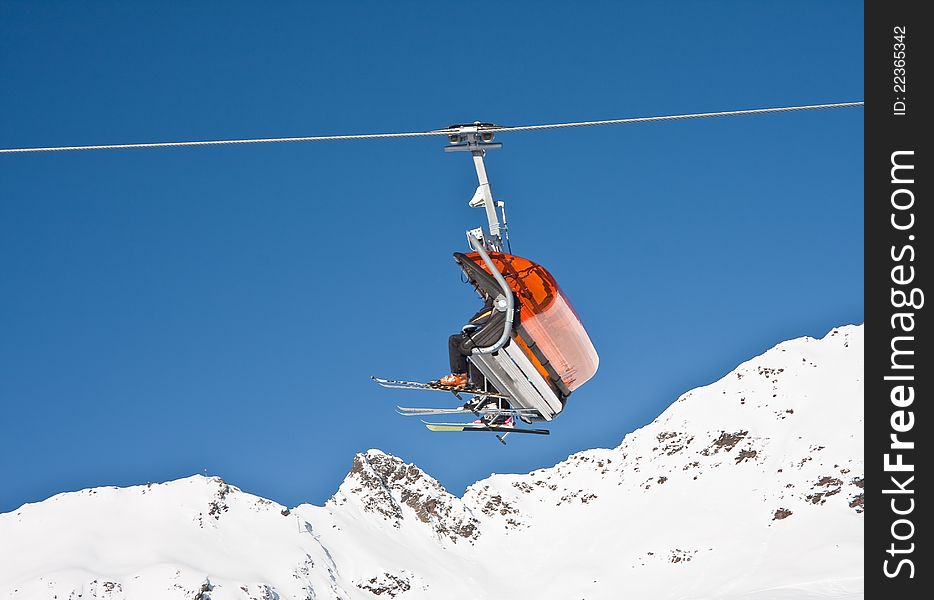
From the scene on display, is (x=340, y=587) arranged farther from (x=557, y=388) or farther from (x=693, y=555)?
(x=557, y=388)

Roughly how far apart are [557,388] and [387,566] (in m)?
179

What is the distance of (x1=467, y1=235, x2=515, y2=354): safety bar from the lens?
19.8 m

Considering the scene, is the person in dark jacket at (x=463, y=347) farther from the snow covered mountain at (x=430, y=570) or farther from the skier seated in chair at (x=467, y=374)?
the snow covered mountain at (x=430, y=570)

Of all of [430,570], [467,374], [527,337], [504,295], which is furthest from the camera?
[430,570]

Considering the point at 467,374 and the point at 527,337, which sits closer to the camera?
the point at 527,337

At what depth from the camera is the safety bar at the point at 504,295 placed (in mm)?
19797

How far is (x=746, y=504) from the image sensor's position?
601 ft

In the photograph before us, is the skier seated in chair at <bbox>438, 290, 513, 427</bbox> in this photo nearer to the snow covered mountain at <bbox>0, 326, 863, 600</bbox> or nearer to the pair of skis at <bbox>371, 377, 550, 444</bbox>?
the pair of skis at <bbox>371, 377, 550, 444</bbox>

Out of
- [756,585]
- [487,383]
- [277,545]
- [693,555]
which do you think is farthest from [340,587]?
[487,383]

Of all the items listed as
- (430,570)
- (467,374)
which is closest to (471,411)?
(467,374)

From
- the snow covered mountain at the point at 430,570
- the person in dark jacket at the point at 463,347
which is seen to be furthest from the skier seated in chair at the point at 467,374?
the snow covered mountain at the point at 430,570

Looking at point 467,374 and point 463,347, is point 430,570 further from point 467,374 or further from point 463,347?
point 463,347

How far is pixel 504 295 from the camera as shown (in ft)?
65.9

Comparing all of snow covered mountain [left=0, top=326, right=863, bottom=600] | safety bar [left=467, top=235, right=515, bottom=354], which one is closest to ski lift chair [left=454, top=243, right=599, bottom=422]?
safety bar [left=467, top=235, right=515, bottom=354]
